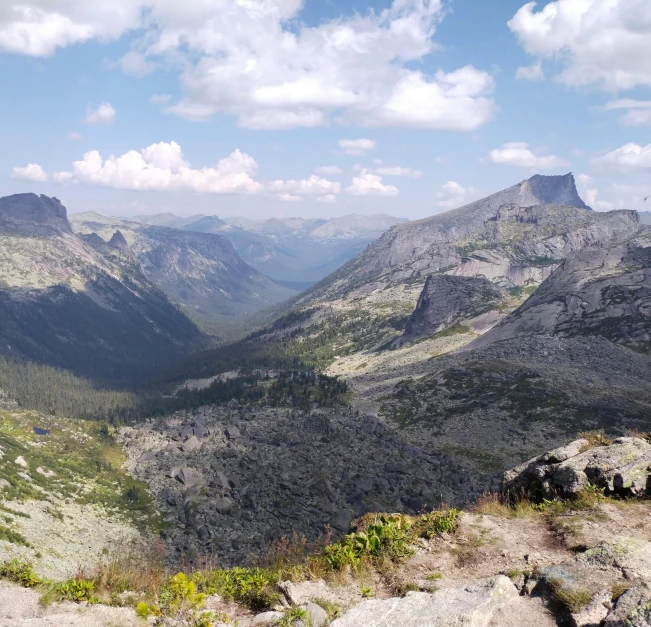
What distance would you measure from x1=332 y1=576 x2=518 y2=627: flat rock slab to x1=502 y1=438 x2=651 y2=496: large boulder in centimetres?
881

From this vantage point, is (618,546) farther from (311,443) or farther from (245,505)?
(311,443)

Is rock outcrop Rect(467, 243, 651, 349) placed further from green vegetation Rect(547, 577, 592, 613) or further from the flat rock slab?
the flat rock slab

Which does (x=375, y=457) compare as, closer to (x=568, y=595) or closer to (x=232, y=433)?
(x=232, y=433)

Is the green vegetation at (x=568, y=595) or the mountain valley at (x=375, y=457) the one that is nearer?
the green vegetation at (x=568, y=595)

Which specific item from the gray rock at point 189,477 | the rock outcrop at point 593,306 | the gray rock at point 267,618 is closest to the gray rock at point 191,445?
the gray rock at point 189,477

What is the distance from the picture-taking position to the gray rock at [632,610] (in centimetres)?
940

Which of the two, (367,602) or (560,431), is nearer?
(367,602)

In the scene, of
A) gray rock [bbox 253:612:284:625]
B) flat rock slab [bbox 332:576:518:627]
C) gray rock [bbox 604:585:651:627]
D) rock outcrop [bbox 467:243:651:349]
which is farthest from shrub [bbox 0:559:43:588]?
rock outcrop [bbox 467:243:651:349]

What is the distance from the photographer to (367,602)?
12555 millimetres

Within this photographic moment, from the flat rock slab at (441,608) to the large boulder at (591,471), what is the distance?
8808 millimetres

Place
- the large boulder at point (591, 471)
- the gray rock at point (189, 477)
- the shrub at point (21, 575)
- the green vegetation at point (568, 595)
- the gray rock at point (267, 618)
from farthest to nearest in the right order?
the gray rock at point (189, 477)
the large boulder at point (591, 471)
the shrub at point (21, 575)
the gray rock at point (267, 618)
the green vegetation at point (568, 595)

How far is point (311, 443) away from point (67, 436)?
70.3 metres

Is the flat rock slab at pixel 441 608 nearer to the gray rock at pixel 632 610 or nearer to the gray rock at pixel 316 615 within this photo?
the gray rock at pixel 316 615

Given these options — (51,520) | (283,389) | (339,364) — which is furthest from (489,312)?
(51,520)
